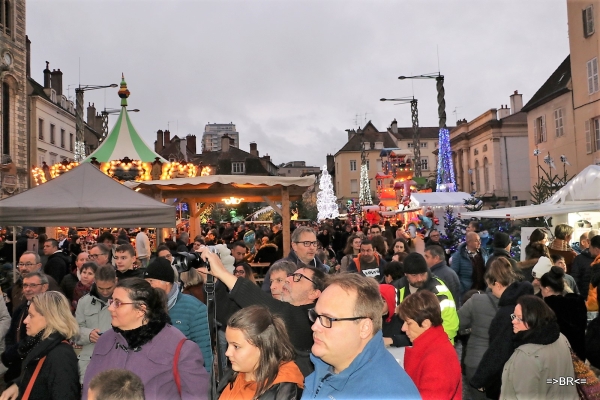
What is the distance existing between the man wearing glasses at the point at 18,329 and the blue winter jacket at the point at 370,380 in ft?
9.95

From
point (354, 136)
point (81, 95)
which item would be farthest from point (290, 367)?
point (354, 136)

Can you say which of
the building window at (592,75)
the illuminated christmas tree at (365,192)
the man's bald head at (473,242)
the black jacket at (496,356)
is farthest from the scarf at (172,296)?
the illuminated christmas tree at (365,192)

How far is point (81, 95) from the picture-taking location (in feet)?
90.2

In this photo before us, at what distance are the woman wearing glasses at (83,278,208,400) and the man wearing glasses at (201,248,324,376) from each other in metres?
0.40

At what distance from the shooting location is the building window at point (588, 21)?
77.3 ft

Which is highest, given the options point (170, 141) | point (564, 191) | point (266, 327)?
point (170, 141)

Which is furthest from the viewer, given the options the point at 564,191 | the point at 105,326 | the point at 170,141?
the point at 170,141

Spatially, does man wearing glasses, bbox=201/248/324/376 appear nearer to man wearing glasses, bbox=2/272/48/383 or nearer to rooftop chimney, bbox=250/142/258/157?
man wearing glasses, bbox=2/272/48/383

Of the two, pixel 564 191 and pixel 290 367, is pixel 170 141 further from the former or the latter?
pixel 290 367

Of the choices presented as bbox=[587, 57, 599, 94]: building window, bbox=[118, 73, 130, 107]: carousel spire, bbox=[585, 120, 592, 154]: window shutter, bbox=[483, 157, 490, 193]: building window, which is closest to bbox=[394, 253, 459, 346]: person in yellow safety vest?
bbox=[118, 73, 130, 107]: carousel spire

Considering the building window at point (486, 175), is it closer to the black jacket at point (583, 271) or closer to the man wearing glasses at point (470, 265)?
the man wearing glasses at point (470, 265)

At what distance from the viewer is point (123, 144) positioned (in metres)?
17.8

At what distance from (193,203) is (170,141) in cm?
5499

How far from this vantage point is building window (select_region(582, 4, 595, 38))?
2355 centimetres
